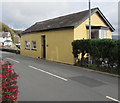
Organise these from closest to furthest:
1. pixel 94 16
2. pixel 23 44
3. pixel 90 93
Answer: pixel 90 93 → pixel 94 16 → pixel 23 44

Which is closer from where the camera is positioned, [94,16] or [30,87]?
[30,87]

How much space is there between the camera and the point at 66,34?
1423 cm

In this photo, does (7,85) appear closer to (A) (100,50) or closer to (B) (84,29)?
(A) (100,50)

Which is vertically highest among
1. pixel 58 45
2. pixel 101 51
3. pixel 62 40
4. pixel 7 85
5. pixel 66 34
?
pixel 66 34

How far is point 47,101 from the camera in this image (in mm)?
5148

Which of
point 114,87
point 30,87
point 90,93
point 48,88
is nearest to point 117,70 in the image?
point 114,87

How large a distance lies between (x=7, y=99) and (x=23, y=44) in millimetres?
20879

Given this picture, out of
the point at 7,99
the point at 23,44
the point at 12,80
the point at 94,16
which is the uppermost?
the point at 94,16

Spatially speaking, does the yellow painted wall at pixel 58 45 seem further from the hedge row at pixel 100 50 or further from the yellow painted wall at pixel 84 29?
the hedge row at pixel 100 50

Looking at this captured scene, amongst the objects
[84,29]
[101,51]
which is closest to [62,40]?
[84,29]

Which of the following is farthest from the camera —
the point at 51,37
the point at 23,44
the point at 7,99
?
the point at 23,44

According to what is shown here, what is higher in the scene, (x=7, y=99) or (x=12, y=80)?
(x=12, y=80)

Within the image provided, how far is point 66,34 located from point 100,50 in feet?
15.6

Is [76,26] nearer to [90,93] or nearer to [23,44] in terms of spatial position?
[90,93]
